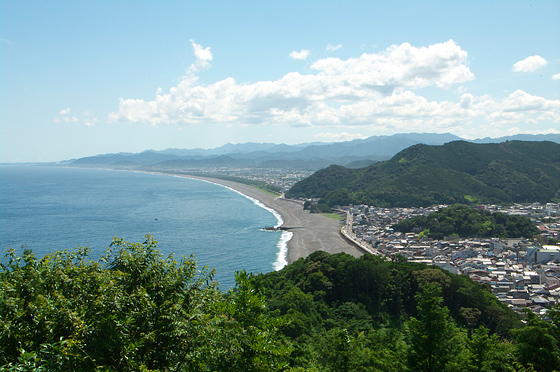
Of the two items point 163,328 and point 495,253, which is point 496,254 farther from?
point 163,328

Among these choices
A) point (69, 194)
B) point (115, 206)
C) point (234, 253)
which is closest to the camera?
point (234, 253)

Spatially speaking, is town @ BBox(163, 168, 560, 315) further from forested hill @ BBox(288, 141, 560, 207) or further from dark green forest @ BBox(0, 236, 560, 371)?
dark green forest @ BBox(0, 236, 560, 371)

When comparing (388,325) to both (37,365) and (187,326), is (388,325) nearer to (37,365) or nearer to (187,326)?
(187,326)

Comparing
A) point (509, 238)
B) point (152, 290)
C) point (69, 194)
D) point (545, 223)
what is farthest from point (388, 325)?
point (69, 194)

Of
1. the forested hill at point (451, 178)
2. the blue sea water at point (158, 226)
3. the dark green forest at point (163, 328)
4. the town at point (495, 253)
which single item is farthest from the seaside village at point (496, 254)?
the dark green forest at point (163, 328)

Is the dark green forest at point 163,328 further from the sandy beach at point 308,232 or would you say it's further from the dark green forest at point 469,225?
the dark green forest at point 469,225

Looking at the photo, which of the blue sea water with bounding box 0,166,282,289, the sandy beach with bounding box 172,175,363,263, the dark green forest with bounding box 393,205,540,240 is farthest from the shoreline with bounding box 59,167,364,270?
the dark green forest with bounding box 393,205,540,240
